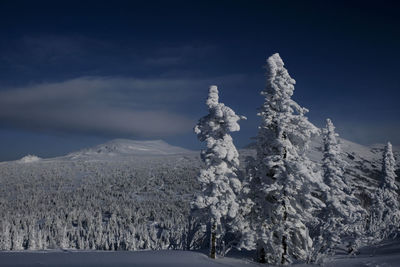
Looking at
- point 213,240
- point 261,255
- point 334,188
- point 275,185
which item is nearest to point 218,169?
point 275,185

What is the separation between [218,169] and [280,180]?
16.2 feet

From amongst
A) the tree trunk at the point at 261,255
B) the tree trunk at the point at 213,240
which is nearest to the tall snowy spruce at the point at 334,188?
the tree trunk at the point at 261,255

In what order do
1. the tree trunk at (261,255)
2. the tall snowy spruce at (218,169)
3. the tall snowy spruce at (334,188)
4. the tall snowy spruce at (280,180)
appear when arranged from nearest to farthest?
the tall snowy spruce at (280,180), the tree trunk at (261,255), the tall snowy spruce at (218,169), the tall snowy spruce at (334,188)

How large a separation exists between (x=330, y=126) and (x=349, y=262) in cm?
1929

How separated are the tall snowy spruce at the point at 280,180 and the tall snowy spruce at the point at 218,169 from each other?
5.52 feet

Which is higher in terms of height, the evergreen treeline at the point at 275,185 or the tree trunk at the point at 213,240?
the evergreen treeline at the point at 275,185

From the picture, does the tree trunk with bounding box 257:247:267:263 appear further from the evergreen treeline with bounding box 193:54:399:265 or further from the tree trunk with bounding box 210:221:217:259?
the tree trunk with bounding box 210:221:217:259

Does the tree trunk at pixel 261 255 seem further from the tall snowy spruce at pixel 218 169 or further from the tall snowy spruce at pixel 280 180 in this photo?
the tall snowy spruce at pixel 218 169

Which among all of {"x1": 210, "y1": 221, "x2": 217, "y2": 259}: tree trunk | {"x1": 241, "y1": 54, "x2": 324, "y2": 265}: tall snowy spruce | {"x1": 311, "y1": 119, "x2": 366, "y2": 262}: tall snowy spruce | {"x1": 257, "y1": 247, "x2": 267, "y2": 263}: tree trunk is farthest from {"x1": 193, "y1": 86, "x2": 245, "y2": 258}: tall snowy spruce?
{"x1": 311, "y1": 119, "x2": 366, "y2": 262}: tall snowy spruce

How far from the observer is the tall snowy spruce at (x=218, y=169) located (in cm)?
2350

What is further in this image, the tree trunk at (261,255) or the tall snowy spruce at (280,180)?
the tree trunk at (261,255)

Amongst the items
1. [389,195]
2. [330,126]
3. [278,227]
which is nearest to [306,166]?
[278,227]

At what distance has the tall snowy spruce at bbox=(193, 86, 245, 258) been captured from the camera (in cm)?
2350

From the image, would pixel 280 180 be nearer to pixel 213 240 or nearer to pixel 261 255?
pixel 261 255
